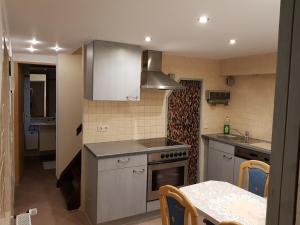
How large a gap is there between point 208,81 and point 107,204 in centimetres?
257

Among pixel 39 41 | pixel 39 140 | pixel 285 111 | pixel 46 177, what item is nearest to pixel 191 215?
pixel 285 111

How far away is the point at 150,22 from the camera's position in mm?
2008

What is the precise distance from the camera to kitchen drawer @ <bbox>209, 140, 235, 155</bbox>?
11.7 ft

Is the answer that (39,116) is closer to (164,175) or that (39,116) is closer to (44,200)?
(44,200)

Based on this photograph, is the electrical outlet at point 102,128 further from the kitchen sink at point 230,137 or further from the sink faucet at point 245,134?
the sink faucet at point 245,134

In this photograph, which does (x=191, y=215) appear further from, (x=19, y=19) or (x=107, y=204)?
(x=19, y=19)

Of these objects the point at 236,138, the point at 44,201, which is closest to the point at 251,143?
the point at 236,138

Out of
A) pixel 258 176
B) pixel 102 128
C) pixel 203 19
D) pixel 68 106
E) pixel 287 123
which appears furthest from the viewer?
pixel 68 106

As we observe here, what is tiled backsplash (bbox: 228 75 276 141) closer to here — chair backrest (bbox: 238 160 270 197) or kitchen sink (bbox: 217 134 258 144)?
kitchen sink (bbox: 217 134 258 144)

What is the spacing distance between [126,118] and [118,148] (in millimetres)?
596

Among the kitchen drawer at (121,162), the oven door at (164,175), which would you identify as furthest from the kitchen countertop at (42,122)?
the oven door at (164,175)

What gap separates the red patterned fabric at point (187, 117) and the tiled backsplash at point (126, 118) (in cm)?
21

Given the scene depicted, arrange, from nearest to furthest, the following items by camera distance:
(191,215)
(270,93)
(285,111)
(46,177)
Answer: (285,111) → (191,215) → (270,93) → (46,177)

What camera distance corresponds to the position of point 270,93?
3674 mm
